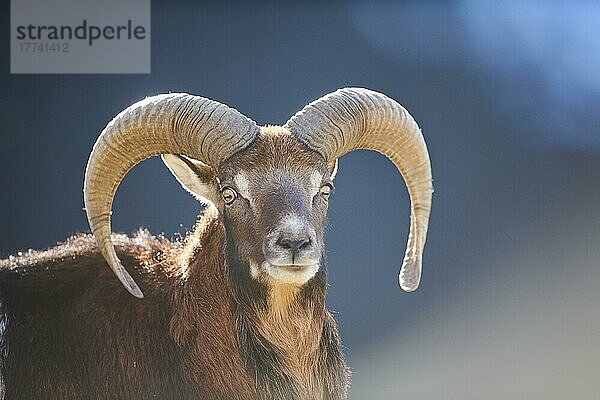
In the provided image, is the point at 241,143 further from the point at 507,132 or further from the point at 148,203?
the point at 507,132

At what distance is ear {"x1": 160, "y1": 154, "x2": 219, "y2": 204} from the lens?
2.94 m

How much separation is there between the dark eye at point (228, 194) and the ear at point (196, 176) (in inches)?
4.8

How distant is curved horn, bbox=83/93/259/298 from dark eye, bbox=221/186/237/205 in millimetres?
92

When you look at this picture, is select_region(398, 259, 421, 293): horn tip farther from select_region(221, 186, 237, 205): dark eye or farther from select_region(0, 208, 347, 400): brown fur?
select_region(221, 186, 237, 205): dark eye

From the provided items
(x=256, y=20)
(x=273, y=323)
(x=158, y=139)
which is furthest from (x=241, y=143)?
(x=256, y=20)

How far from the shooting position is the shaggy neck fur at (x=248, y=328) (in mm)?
2785

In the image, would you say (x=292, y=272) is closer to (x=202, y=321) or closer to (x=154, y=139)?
(x=202, y=321)

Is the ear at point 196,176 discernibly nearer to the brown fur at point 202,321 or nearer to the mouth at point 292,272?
the brown fur at point 202,321

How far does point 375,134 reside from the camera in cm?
304

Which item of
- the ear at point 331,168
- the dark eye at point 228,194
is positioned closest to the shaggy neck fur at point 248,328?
the dark eye at point 228,194

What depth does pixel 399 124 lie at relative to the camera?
9.96 feet
